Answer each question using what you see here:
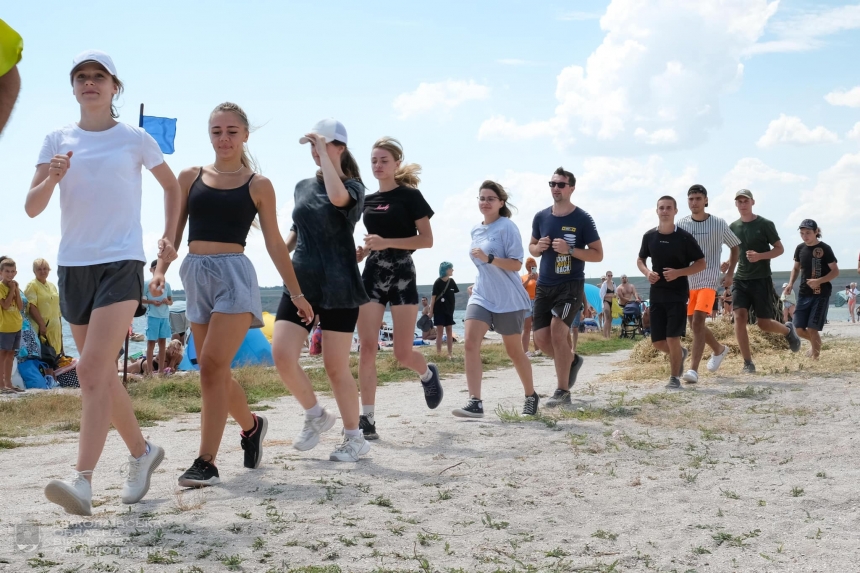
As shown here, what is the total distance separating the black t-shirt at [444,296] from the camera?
15.6 metres

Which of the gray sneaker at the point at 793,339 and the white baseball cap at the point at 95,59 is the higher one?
the white baseball cap at the point at 95,59

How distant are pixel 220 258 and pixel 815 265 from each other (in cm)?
925

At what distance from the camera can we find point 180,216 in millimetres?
4738

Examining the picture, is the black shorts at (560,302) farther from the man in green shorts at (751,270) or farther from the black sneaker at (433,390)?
the man in green shorts at (751,270)

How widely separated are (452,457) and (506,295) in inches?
84.3

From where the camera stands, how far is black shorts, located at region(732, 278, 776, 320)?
10188mm

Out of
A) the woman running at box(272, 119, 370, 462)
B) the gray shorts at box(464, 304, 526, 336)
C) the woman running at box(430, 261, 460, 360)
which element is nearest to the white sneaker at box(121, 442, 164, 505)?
the woman running at box(272, 119, 370, 462)

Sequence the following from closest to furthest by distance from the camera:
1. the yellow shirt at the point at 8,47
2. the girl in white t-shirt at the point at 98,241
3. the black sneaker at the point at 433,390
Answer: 1. the yellow shirt at the point at 8,47
2. the girl in white t-shirt at the point at 98,241
3. the black sneaker at the point at 433,390

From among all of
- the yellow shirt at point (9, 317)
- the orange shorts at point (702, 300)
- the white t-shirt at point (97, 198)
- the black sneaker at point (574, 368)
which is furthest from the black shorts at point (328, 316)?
the yellow shirt at point (9, 317)

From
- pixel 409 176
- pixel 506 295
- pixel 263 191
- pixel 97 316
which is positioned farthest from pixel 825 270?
pixel 97 316

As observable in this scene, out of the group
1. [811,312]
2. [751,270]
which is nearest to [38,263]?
[751,270]

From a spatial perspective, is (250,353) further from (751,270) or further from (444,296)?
(751,270)

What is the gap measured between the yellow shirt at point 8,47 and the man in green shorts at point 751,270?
9.05 m

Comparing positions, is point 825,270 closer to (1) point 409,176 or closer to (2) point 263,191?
(1) point 409,176
